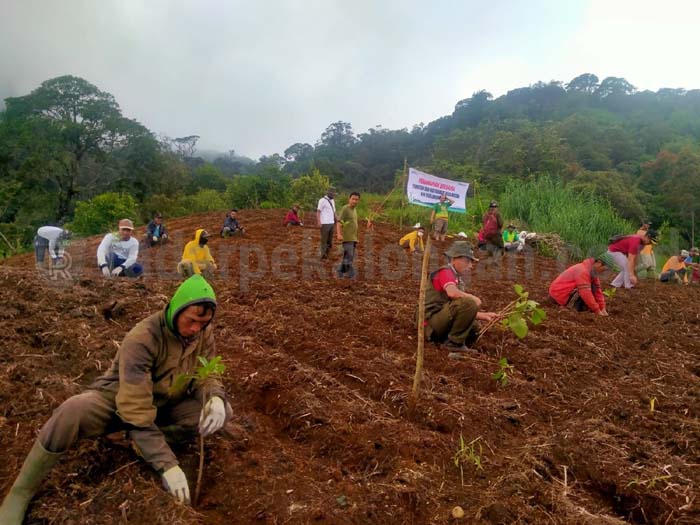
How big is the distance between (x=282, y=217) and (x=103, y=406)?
1484 cm

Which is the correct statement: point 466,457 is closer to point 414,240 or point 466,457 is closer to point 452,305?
point 452,305

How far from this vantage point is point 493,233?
32.3 ft

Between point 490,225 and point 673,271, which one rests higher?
point 490,225

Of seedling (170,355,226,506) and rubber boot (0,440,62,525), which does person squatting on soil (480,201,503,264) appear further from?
rubber boot (0,440,62,525)

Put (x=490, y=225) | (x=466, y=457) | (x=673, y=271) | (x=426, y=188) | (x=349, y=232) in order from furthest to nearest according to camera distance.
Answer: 1. (x=426, y=188)
2. (x=673, y=271)
3. (x=490, y=225)
4. (x=349, y=232)
5. (x=466, y=457)

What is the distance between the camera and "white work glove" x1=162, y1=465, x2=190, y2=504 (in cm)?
216

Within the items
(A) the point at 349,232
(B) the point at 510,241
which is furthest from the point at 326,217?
(B) the point at 510,241

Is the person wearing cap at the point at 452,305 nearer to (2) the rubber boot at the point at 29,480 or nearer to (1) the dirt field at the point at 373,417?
(1) the dirt field at the point at 373,417

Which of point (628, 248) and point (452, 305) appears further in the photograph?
point (628, 248)

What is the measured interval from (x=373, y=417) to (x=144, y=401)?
4.65 ft

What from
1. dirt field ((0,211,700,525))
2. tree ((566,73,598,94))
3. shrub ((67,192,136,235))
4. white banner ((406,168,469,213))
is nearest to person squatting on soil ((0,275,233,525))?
dirt field ((0,211,700,525))

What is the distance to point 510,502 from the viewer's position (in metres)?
2.32

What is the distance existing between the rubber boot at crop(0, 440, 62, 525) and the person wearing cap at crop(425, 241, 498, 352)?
310 centimetres

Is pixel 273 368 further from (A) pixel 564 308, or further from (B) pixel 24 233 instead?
(B) pixel 24 233
